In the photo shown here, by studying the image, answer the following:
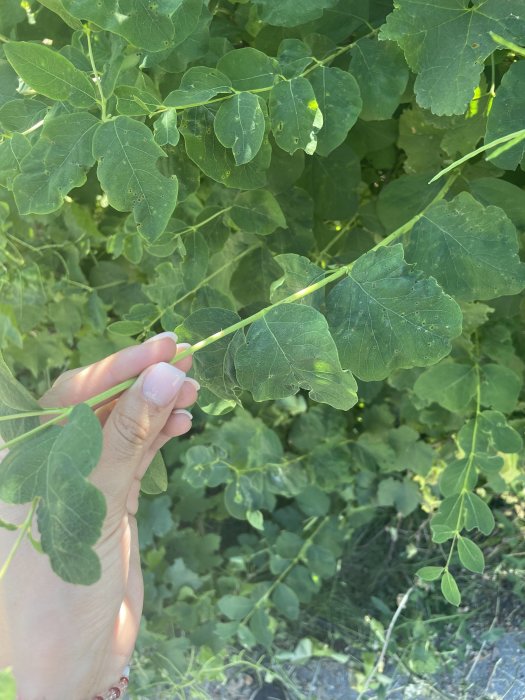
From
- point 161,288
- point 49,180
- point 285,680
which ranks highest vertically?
point 49,180

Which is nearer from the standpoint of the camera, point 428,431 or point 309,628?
point 428,431

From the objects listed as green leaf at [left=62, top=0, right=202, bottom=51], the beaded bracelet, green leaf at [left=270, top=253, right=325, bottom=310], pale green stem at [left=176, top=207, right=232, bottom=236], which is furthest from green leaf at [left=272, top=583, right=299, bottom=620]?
green leaf at [left=62, top=0, right=202, bottom=51]

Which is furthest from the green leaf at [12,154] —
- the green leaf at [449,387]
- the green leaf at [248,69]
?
the green leaf at [449,387]

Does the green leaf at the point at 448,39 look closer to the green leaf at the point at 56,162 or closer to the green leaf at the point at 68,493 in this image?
the green leaf at the point at 56,162

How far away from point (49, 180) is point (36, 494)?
0.31m

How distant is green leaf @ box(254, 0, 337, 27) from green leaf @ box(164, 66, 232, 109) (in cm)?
9

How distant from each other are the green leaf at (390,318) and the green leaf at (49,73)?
303mm

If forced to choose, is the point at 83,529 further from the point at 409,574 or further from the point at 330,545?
the point at 409,574

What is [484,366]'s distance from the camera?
3.67ft

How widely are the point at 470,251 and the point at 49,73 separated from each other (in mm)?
448

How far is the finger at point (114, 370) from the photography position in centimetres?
76

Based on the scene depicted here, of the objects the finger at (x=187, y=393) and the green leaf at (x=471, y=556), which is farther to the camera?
the green leaf at (x=471, y=556)

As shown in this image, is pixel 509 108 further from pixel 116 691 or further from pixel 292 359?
pixel 116 691

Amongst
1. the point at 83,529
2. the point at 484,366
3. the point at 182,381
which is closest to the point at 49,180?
the point at 182,381
